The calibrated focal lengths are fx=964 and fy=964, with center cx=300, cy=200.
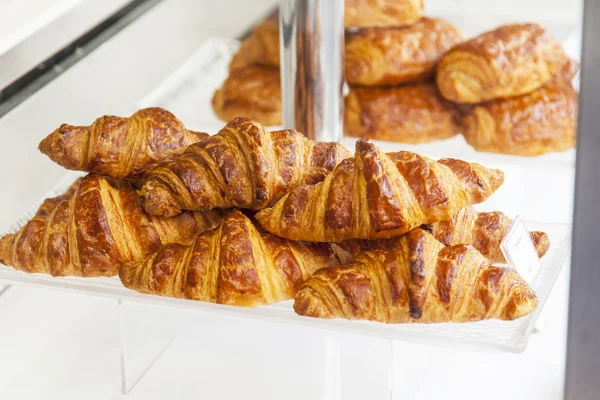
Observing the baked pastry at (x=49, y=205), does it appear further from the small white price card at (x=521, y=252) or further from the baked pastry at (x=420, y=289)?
the small white price card at (x=521, y=252)

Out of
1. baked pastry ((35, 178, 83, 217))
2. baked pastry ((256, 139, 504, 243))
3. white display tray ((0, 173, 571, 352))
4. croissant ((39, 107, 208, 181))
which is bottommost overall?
white display tray ((0, 173, 571, 352))

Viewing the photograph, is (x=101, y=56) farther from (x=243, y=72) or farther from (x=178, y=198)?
(x=178, y=198)

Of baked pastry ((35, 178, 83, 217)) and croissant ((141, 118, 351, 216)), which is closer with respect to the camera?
croissant ((141, 118, 351, 216))

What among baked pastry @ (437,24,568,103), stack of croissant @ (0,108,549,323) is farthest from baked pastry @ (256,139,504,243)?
baked pastry @ (437,24,568,103)

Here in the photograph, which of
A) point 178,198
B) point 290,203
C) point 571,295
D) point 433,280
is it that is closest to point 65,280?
point 178,198

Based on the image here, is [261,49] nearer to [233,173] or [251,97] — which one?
[251,97]

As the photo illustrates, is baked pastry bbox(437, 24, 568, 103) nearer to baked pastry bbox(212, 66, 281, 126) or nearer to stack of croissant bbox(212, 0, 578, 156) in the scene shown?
stack of croissant bbox(212, 0, 578, 156)
